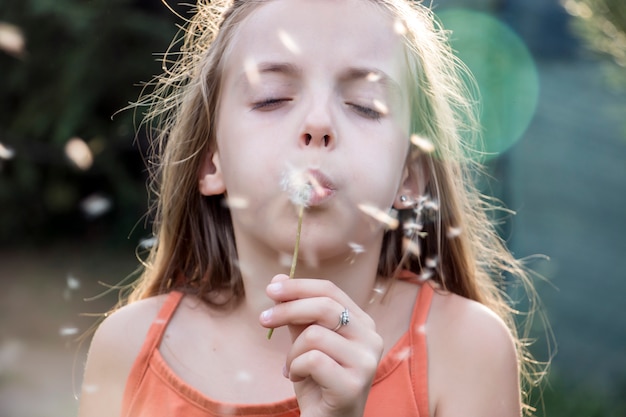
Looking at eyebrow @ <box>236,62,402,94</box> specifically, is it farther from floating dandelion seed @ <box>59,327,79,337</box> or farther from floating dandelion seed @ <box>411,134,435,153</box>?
floating dandelion seed @ <box>59,327,79,337</box>

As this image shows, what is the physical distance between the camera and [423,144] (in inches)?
74.7

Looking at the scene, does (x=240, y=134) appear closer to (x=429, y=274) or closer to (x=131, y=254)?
(x=429, y=274)

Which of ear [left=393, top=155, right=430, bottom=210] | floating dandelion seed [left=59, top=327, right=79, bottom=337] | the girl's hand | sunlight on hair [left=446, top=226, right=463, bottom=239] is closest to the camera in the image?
the girl's hand

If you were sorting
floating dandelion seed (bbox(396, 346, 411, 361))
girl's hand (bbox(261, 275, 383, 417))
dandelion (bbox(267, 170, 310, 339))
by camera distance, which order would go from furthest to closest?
floating dandelion seed (bbox(396, 346, 411, 361)), dandelion (bbox(267, 170, 310, 339)), girl's hand (bbox(261, 275, 383, 417))

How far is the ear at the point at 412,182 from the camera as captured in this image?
1.85m

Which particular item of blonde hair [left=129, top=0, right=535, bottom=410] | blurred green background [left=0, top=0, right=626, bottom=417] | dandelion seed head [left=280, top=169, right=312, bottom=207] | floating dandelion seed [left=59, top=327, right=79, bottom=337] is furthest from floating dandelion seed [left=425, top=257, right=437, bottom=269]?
floating dandelion seed [left=59, top=327, right=79, bottom=337]

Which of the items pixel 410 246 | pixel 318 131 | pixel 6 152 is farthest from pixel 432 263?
pixel 6 152

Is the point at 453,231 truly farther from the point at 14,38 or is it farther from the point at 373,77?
the point at 14,38

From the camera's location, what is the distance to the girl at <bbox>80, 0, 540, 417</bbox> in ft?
5.03

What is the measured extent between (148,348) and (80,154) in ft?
13.2

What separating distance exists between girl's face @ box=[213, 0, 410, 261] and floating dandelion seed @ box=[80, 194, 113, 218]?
4.11m

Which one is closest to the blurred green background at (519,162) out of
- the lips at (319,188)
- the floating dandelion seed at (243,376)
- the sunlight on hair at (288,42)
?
the sunlight on hair at (288,42)

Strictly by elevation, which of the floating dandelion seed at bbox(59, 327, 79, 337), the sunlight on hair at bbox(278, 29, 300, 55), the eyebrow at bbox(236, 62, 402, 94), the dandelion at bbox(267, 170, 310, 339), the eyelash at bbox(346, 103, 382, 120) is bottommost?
the floating dandelion seed at bbox(59, 327, 79, 337)

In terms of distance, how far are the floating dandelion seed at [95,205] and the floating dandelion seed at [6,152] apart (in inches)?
23.7
